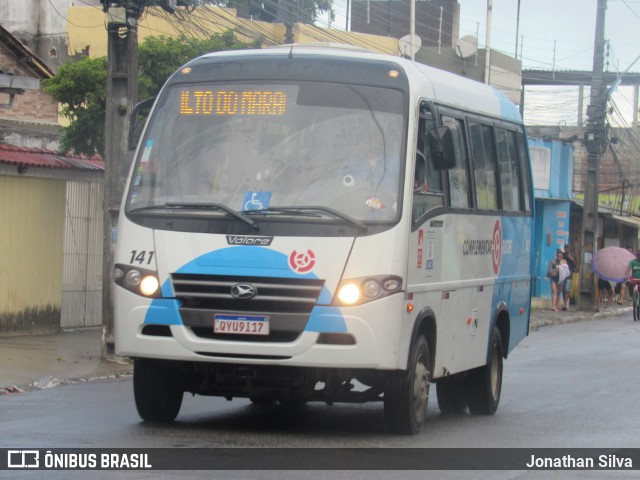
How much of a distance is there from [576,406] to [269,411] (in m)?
3.45

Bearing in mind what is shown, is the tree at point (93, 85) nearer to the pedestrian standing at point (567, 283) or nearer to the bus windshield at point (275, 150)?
the bus windshield at point (275, 150)

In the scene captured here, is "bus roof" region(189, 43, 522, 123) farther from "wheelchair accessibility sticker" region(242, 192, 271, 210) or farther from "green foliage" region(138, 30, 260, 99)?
"green foliage" region(138, 30, 260, 99)

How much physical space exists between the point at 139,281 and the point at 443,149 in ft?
8.77

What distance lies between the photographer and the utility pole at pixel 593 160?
3703 centimetres

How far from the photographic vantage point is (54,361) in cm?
1528

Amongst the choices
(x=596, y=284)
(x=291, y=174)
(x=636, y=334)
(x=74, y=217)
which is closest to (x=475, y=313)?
(x=291, y=174)

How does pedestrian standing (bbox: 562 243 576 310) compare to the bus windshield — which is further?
pedestrian standing (bbox: 562 243 576 310)

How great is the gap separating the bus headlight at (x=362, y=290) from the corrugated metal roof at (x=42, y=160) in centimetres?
992

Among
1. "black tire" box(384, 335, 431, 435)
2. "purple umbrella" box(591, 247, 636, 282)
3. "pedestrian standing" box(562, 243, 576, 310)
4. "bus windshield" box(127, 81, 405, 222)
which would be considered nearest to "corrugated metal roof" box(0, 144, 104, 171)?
"bus windshield" box(127, 81, 405, 222)

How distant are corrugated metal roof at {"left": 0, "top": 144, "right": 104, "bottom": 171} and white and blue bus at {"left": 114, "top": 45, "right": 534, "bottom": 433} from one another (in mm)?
8424

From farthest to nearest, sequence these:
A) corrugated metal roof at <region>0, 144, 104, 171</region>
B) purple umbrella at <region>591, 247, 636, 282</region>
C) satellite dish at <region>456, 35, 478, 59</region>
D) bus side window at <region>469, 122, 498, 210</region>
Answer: satellite dish at <region>456, 35, 478, 59</region>
purple umbrella at <region>591, 247, 636, 282</region>
corrugated metal roof at <region>0, 144, 104, 171</region>
bus side window at <region>469, 122, 498, 210</region>

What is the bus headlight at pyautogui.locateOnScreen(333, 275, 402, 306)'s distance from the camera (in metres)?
9.01

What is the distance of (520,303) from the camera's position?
13898 millimetres

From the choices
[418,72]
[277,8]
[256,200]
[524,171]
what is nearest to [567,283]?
[277,8]
